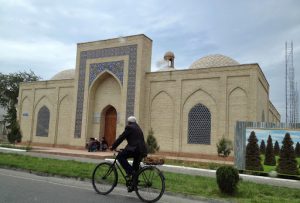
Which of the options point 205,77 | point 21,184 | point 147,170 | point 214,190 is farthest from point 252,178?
point 205,77

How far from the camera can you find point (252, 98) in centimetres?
1670

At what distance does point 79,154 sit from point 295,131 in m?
11.0

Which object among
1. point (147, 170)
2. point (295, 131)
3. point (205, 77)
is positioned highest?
point (205, 77)

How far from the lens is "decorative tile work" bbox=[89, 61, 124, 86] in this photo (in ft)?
68.7

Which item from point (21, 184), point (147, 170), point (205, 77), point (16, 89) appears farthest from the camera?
point (16, 89)

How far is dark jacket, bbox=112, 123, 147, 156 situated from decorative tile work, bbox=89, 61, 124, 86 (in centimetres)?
1430

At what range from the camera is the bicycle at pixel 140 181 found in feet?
20.2

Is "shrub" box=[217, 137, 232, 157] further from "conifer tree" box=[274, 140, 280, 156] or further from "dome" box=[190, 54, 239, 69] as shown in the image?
"dome" box=[190, 54, 239, 69]

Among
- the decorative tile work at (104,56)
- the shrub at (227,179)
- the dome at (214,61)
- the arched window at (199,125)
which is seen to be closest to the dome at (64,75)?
the decorative tile work at (104,56)

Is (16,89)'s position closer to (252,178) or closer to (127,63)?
(127,63)

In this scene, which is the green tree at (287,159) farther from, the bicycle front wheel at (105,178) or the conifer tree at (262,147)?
the bicycle front wheel at (105,178)

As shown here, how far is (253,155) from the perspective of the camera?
10.8m

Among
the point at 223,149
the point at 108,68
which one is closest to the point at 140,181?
the point at 223,149

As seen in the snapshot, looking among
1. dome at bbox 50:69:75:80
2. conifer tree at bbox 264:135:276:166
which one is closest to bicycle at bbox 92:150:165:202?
conifer tree at bbox 264:135:276:166
